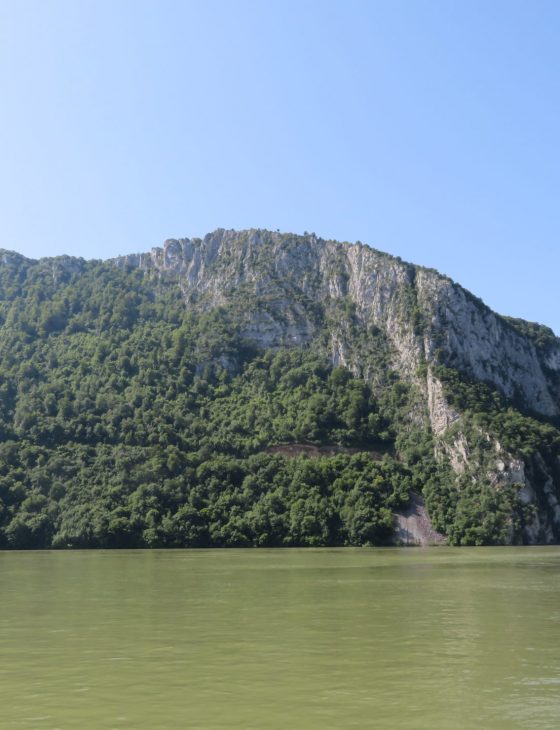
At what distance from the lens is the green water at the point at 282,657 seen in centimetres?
2006

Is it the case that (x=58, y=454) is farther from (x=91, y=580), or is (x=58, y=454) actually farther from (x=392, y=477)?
(x=91, y=580)

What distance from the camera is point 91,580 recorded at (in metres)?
61.9

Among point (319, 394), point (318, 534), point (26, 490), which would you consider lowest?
point (318, 534)

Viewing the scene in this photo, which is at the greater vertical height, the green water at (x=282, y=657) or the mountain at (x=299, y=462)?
the mountain at (x=299, y=462)

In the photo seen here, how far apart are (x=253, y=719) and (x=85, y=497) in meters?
137

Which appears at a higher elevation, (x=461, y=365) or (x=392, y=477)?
(x=461, y=365)

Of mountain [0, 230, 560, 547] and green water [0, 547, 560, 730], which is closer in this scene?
green water [0, 547, 560, 730]

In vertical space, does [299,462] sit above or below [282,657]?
above

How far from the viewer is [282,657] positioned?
27531 mm

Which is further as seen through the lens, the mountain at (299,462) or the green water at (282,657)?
the mountain at (299,462)

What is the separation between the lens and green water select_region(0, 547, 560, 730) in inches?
790

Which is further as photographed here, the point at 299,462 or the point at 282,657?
the point at 299,462

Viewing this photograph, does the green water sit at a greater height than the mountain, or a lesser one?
lesser

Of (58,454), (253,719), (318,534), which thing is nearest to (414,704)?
(253,719)
